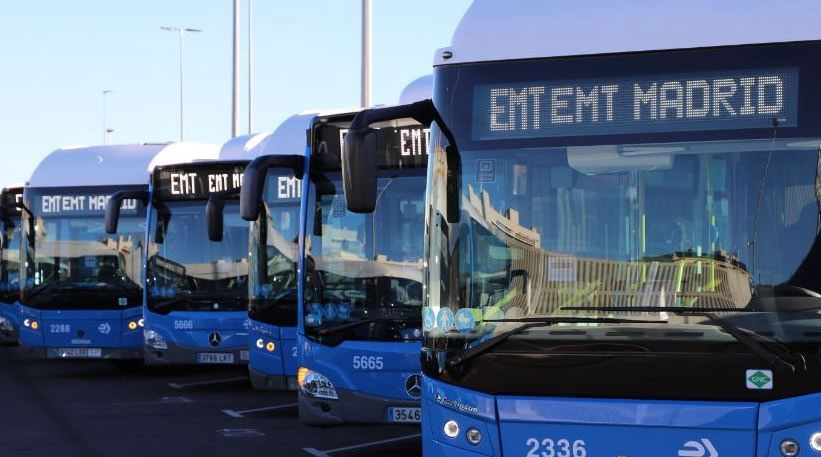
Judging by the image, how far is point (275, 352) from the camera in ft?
51.9

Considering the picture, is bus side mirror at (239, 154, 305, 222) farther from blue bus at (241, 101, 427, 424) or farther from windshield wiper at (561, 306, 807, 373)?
windshield wiper at (561, 306, 807, 373)

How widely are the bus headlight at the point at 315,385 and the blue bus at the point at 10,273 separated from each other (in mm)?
17150

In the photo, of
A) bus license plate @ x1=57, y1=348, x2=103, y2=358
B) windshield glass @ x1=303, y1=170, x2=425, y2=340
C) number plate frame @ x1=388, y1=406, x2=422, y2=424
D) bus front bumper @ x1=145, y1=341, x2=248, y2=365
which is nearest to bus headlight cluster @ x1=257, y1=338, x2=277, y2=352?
bus front bumper @ x1=145, y1=341, x2=248, y2=365

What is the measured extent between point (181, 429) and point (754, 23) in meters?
8.87

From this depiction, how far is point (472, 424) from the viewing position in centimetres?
750

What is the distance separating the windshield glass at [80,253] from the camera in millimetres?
21875

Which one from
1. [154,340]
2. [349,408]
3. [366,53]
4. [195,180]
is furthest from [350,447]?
[366,53]

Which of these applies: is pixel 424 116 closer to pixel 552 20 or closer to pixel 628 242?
pixel 552 20

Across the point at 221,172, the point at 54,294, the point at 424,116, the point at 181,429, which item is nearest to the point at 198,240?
the point at 221,172

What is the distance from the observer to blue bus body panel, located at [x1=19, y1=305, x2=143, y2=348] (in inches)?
858

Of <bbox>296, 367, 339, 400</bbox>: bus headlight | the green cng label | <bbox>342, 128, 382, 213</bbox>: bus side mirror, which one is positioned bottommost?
<bbox>296, 367, 339, 400</bbox>: bus headlight

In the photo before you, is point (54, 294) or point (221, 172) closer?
point (221, 172)

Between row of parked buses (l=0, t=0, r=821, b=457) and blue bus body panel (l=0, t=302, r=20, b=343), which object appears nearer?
row of parked buses (l=0, t=0, r=821, b=457)

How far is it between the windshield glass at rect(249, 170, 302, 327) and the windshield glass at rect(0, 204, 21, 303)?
40.4 feet
